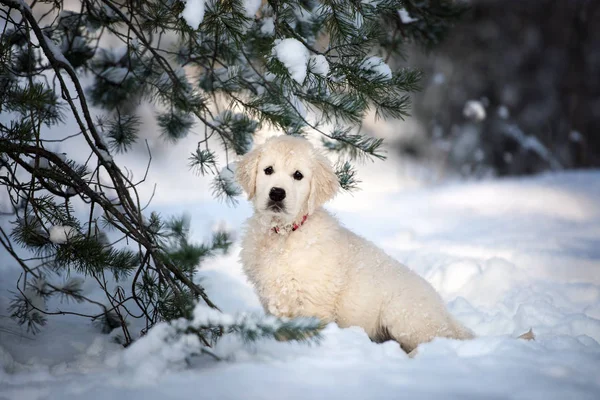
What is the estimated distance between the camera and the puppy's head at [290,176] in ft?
10.3

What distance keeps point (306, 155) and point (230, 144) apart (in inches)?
31.8

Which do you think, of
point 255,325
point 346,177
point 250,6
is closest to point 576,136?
point 346,177

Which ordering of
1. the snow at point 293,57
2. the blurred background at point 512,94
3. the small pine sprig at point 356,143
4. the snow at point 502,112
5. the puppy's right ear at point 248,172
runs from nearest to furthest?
the snow at point 293,57
the small pine sprig at point 356,143
the puppy's right ear at point 248,172
the snow at point 502,112
the blurred background at point 512,94

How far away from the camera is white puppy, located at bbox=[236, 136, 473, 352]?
10.0ft

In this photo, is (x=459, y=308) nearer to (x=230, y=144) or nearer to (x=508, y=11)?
(x=230, y=144)

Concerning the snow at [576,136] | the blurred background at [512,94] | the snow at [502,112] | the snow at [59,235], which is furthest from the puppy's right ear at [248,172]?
the snow at [576,136]

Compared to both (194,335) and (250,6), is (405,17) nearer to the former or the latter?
(250,6)

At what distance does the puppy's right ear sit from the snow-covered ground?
Answer: 0.42m

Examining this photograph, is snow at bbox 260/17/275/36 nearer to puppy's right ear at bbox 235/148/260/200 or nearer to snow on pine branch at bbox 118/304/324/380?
puppy's right ear at bbox 235/148/260/200

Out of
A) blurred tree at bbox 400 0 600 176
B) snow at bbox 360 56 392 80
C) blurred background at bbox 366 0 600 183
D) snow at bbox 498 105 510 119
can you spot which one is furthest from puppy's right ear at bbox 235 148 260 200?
snow at bbox 498 105 510 119

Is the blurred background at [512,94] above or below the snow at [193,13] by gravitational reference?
above

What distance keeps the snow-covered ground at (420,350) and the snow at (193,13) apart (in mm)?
1409

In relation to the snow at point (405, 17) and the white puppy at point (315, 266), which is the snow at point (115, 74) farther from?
the snow at point (405, 17)

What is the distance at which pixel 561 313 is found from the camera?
4055 mm
